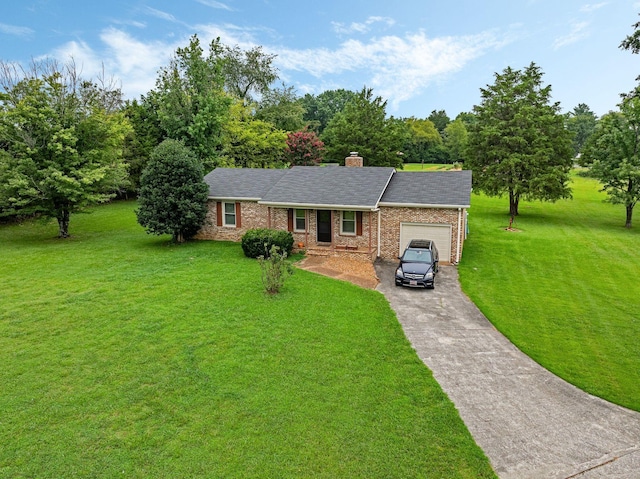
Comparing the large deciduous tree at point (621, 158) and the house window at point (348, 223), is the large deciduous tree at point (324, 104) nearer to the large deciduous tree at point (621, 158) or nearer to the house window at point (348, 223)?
A: the large deciduous tree at point (621, 158)

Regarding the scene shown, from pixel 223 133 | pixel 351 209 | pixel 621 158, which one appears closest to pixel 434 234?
pixel 351 209

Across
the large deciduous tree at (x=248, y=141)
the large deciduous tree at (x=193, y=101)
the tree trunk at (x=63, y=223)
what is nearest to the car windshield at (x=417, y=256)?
the tree trunk at (x=63, y=223)

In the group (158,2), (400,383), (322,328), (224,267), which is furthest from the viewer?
(158,2)

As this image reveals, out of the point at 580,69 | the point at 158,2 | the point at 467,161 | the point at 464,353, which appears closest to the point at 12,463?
the point at 464,353

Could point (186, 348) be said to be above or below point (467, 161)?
below

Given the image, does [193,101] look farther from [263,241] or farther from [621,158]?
[621,158]

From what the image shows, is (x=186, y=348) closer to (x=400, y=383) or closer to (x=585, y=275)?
(x=400, y=383)

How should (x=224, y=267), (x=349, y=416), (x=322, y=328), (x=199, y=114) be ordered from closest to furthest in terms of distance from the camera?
(x=349, y=416)
(x=322, y=328)
(x=224, y=267)
(x=199, y=114)
